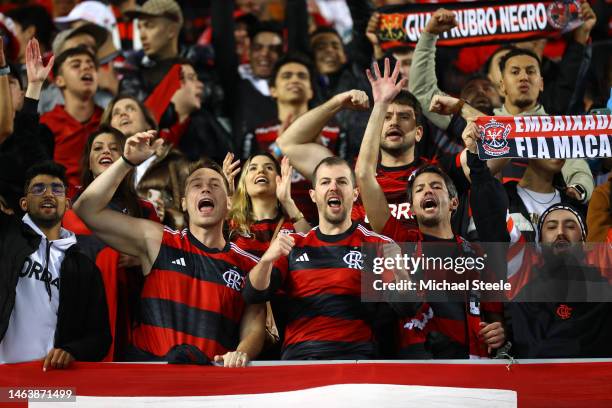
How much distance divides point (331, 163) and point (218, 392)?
62.1 inches

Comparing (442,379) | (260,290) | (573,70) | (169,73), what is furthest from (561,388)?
(169,73)

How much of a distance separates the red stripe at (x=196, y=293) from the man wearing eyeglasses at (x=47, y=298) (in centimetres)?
31

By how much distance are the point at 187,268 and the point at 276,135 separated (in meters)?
2.70

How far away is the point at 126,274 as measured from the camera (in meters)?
7.17

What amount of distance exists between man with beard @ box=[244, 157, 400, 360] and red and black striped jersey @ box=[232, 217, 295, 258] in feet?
1.36

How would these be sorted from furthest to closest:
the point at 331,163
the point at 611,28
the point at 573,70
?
1. the point at 611,28
2. the point at 573,70
3. the point at 331,163

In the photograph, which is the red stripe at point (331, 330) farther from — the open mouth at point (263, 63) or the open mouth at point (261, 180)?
the open mouth at point (263, 63)

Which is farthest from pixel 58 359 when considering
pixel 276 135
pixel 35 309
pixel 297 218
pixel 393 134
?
pixel 276 135

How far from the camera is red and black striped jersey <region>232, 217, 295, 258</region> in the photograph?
731 cm

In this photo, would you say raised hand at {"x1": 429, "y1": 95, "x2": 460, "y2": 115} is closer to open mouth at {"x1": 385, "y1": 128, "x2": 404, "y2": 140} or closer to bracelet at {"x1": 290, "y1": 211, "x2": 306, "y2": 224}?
open mouth at {"x1": 385, "y1": 128, "x2": 404, "y2": 140}

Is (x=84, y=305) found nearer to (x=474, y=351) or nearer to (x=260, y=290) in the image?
(x=260, y=290)

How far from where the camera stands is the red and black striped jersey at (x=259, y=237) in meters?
7.31

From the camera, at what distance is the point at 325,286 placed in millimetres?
6629

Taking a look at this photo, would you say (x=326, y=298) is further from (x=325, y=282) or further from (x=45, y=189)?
(x=45, y=189)
